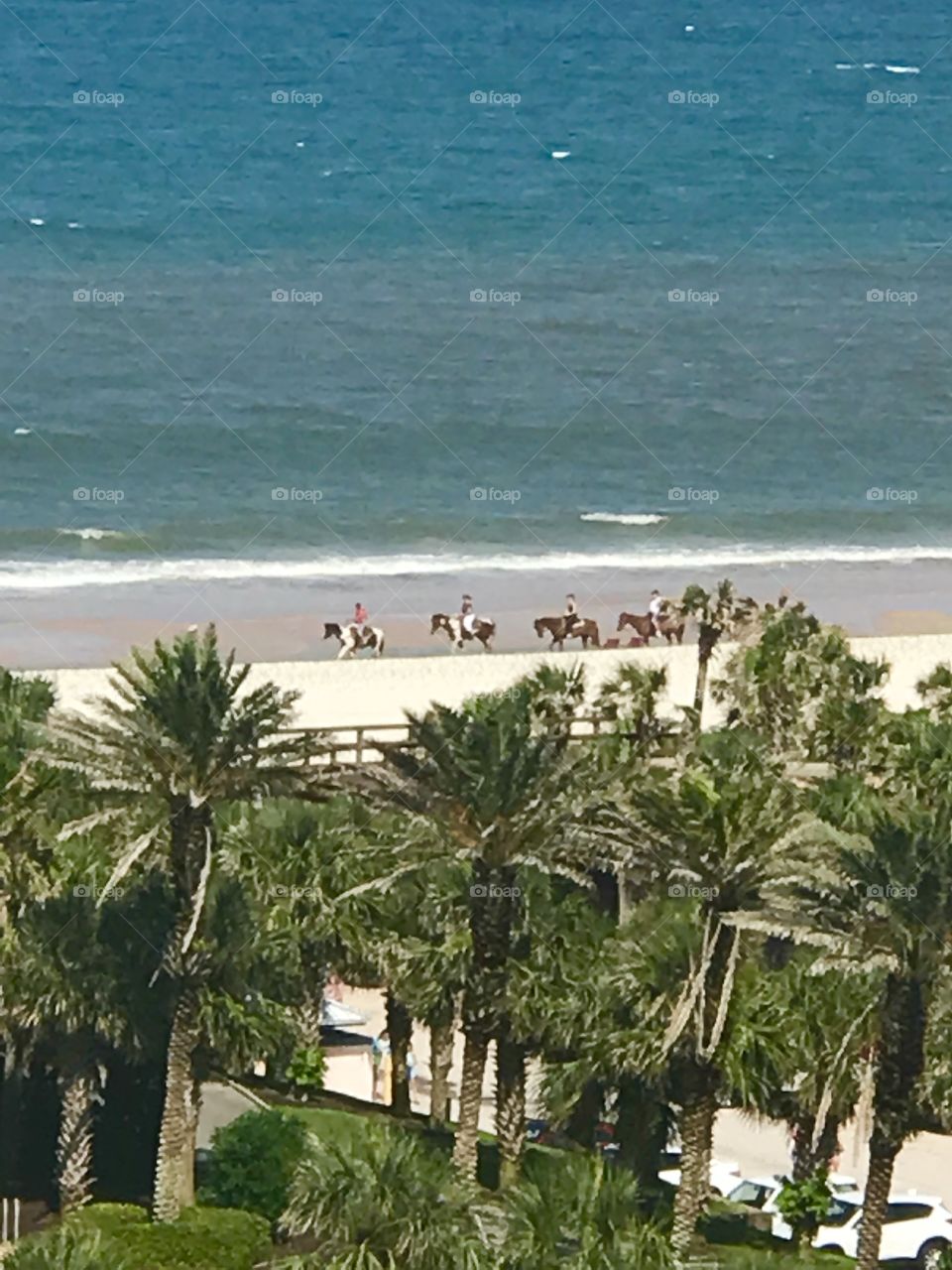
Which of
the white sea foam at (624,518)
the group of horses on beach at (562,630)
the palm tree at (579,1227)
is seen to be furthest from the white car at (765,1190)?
the white sea foam at (624,518)

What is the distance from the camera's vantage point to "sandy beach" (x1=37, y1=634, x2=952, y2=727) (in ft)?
→ 195

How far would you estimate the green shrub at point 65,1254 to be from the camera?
29672mm

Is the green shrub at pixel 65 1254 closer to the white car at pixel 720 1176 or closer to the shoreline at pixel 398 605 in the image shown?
the white car at pixel 720 1176

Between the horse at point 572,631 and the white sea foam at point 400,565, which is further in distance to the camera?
the white sea foam at point 400,565

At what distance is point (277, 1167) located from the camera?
38031 millimetres

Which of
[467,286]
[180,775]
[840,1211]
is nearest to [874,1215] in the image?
[840,1211]

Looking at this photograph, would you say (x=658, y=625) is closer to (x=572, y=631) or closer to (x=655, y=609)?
(x=655, y=609)

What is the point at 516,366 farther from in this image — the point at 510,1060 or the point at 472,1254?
the point at 472,1254

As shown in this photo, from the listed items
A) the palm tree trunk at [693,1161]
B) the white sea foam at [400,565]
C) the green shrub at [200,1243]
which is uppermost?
the white sea foam at [400,565]

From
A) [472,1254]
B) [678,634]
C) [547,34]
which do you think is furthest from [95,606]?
[547,34]

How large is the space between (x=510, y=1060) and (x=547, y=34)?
480ft

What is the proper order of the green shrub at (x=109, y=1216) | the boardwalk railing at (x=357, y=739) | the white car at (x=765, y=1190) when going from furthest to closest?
the white car at (x=765, y=1190)
the boardwalk railing at (x=357, y=739)
the green shrub at (x=109, y=1216)

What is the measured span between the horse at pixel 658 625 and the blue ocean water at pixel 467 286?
14505 millimetres

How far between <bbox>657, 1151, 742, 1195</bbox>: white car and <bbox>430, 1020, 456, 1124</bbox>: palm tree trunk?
137 inches
